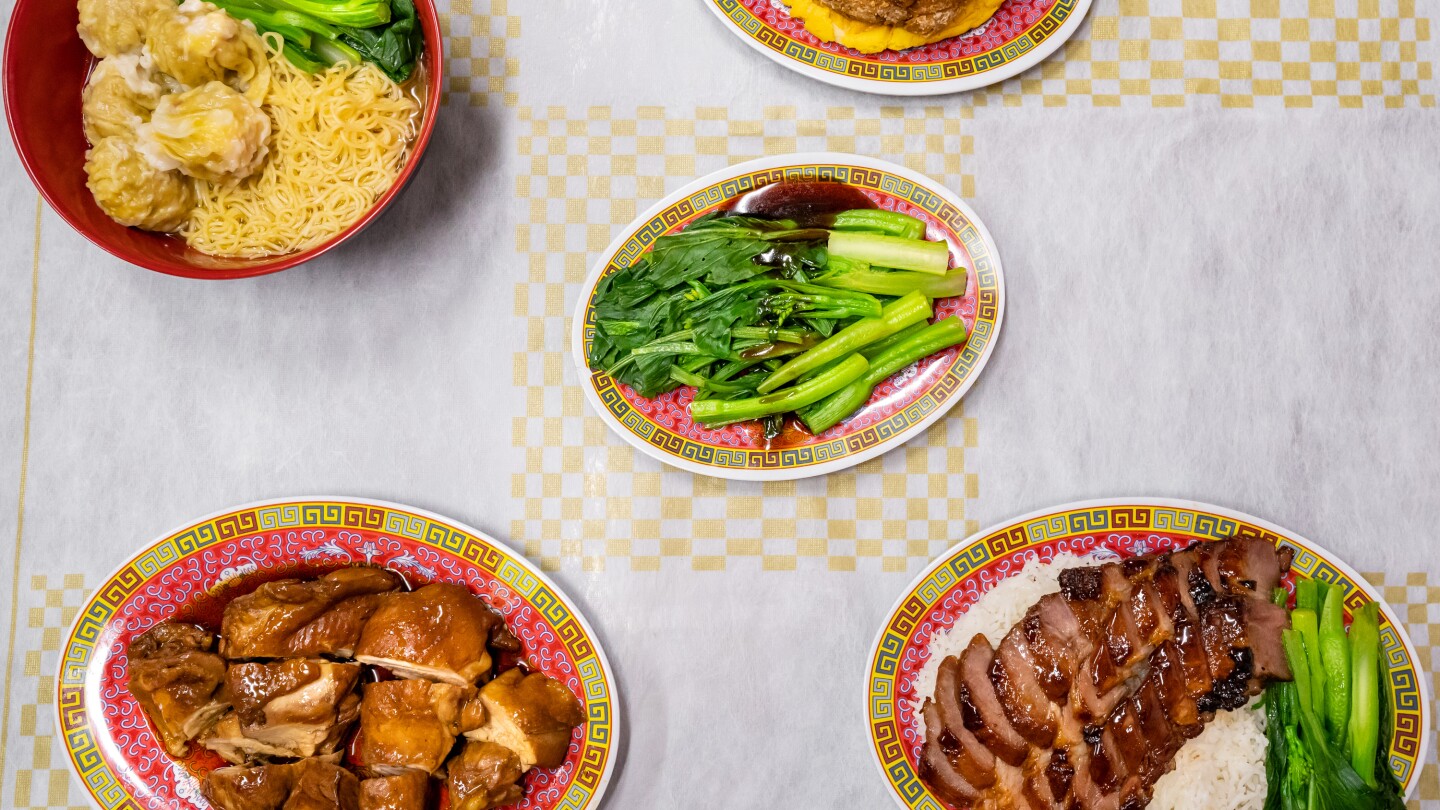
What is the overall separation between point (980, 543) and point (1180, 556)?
595 mm

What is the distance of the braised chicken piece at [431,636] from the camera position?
2.87 m

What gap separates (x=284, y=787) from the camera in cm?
296

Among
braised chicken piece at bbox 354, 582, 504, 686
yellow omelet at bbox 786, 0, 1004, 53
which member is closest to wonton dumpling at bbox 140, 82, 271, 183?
braised chicken piece at bbox 354, 582, 504, 686

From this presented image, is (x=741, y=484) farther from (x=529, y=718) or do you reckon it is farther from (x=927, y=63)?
(x=927, y=63)

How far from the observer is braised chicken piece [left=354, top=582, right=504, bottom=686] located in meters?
2.87

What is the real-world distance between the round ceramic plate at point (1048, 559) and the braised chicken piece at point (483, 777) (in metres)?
1.14

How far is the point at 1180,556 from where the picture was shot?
2924 mm

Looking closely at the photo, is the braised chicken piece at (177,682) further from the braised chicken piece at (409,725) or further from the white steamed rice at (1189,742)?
the white steamed rice at (1189,742)

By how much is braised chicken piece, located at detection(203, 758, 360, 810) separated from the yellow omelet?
2852 mm

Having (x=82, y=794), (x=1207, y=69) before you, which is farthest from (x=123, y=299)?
(x=1207, y=69)

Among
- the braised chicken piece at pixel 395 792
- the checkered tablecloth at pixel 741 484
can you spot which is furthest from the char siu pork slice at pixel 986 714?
the braised chicken piece at pixel 395 792

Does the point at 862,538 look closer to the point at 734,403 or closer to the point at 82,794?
the point at 734,403

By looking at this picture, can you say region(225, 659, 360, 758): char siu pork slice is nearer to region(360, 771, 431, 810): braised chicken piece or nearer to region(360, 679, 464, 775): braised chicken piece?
region(360, 679, 464, 775): braised chicken piece

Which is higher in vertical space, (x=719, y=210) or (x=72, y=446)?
(x=719, y=210)
